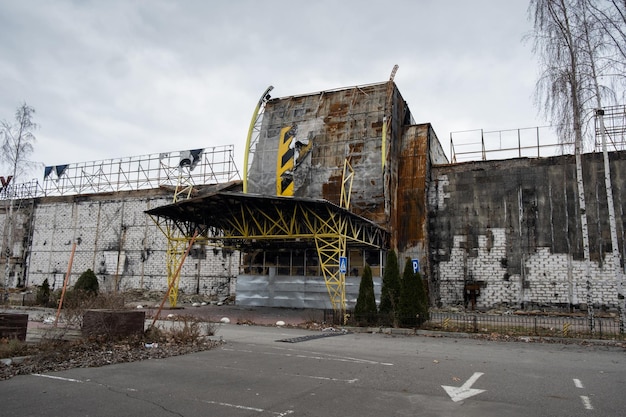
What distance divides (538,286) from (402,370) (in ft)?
68.3

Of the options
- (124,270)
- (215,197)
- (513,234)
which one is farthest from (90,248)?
(513,234)

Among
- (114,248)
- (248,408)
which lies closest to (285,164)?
(114,248)

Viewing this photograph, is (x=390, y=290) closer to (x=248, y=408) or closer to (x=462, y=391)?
(x=462, y=391)

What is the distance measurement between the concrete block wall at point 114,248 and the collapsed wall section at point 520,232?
15.2m

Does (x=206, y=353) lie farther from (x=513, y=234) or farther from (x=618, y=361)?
(x=513, y=234)

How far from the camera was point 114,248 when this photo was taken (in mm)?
39000

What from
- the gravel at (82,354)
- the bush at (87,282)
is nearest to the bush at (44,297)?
the bush at (87,282)

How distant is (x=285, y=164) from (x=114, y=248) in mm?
16599

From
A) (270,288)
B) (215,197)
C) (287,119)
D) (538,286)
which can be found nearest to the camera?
(215,197)

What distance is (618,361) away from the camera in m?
11.8

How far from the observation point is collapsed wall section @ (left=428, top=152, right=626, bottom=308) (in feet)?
88.6

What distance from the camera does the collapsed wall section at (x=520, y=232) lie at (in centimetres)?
2700

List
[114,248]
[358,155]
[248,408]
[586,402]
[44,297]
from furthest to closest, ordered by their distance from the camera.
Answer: [114,248], [358,155], [44,297], [586,402], [248,408]

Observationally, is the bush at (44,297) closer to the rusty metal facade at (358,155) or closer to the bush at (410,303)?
the rusty metal facade at (358,155)
